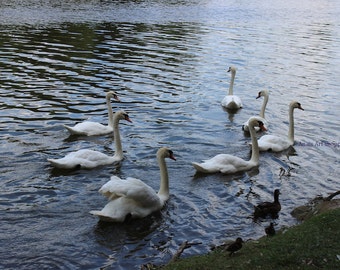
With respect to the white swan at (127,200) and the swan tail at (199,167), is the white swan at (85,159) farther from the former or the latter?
the white swan at (127,200)

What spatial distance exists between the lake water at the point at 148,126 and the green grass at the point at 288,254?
4.70ft

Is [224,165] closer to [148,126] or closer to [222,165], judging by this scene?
[222,165]

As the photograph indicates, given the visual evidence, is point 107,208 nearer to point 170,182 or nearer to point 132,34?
point 170,182

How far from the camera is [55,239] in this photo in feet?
29.0

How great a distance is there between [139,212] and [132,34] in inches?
981

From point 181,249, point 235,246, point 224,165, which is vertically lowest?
point 224,165

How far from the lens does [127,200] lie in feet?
32.1

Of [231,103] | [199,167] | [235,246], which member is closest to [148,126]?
[199,167]

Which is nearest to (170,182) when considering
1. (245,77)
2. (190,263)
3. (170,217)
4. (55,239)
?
(170,217)

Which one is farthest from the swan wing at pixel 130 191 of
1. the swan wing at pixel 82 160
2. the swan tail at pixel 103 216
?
the swan wing at pixel 82 160

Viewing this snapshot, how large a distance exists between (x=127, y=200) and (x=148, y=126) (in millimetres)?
6284


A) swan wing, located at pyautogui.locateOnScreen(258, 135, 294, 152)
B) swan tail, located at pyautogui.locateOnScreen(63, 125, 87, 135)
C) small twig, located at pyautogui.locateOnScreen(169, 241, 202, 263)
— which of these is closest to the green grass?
small twig, located at pyautogui.locateOnScreen(169, 241, 202, 263)

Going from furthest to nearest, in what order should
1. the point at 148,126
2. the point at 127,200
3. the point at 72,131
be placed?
the point at 148,126
the point at 72,131
the point at 127,200

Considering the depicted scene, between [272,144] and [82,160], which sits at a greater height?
[82,160]
